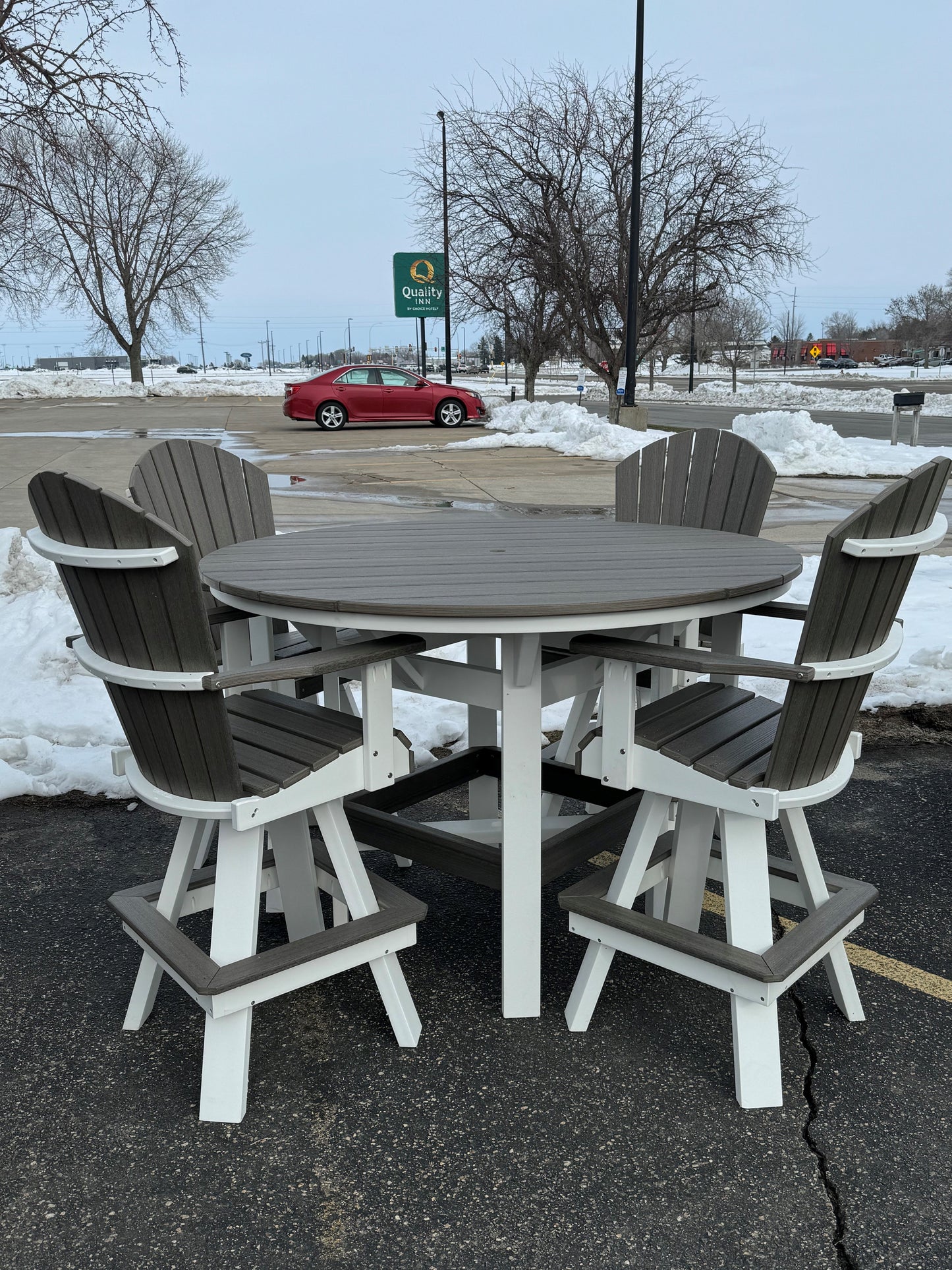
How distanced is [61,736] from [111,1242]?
2.82 m

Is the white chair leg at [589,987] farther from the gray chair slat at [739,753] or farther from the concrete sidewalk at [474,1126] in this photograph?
the gray chair slat at [739,753]

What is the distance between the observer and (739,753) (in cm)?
242

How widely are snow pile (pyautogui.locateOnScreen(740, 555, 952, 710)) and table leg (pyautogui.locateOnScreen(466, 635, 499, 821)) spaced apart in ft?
4.63

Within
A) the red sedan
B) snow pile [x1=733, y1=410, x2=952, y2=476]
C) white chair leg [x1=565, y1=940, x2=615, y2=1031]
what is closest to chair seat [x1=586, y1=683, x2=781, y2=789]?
white chair leg [x1=565, y1=940, x2=615, y2=1031]

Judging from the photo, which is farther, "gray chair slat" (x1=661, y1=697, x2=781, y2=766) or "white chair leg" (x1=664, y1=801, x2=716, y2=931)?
"white chair leg" (x1=664, y1=801, x2=716, y2=931)

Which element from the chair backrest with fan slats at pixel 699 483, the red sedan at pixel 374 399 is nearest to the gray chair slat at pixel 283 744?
the chair backrest with fan slats at pixel 699 483

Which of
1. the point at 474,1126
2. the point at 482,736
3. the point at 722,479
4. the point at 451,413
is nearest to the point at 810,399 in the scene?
the point at 451,413

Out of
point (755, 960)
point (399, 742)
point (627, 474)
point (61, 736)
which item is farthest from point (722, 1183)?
point (61, 736)

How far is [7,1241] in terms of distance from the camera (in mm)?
1965

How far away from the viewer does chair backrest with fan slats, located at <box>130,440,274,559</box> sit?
12.1 feet

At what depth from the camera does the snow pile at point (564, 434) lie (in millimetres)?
16969

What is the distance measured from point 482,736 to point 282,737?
4.16 ft

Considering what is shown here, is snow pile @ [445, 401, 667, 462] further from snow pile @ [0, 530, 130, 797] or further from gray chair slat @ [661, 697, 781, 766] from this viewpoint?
gray chair slat @ [661, 697, 781, 766]

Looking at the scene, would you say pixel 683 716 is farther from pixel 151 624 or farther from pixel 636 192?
pixel 636 192
